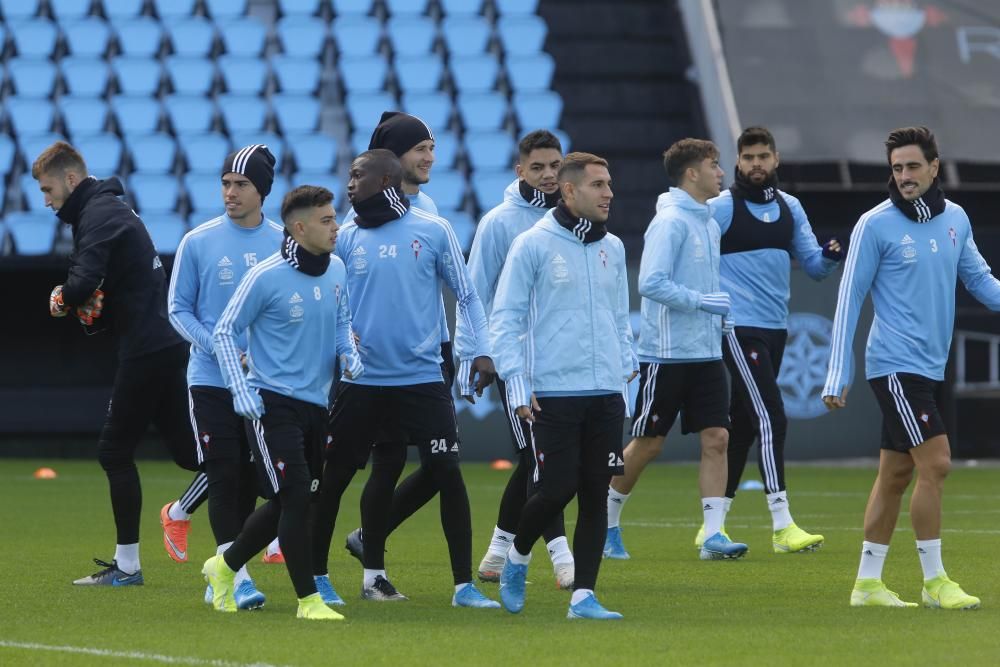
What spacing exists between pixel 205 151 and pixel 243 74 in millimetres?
1782

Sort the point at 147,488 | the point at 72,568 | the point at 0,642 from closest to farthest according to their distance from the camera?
1. the point at 0,642
2. the point at 72,568
3. the point at 147,488

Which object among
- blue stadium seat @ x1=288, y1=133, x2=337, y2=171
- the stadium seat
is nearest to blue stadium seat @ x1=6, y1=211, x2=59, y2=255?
blue stadium seat @ x1=288, y1=133, x2=337, y2=171

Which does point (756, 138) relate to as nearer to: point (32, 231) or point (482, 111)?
point (32, 231)

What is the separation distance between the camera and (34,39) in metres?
22.3

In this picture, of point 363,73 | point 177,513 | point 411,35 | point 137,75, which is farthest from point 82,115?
point 177,513

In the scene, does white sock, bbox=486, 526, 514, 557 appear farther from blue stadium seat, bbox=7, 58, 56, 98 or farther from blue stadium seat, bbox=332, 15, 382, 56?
blue stadium seat, bbox=332, 15, 382, 56

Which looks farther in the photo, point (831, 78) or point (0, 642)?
point (831, 78)

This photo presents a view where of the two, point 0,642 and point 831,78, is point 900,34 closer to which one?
point 831,78

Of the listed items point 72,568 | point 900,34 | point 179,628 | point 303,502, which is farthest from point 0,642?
point 900,34

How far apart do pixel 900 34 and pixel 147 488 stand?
485 inches

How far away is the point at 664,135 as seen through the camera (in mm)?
22047

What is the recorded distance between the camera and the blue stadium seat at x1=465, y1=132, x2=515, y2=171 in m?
21.6

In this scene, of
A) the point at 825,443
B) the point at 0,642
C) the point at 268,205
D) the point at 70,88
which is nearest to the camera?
the point at 0,642

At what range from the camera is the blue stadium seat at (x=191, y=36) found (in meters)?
22.6
